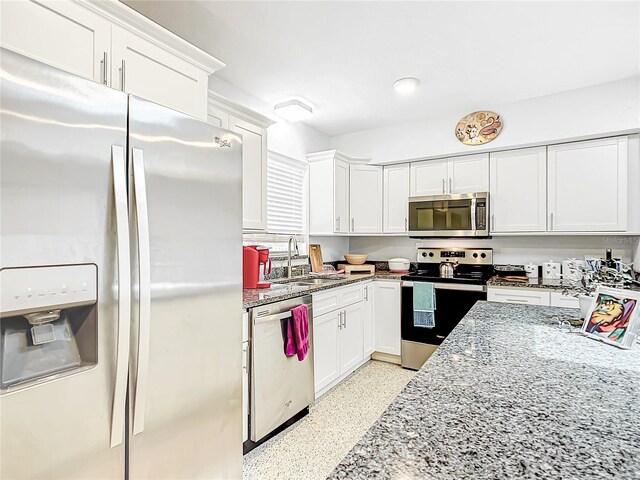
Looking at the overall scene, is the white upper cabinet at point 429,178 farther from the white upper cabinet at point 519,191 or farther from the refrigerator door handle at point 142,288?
the refrigerator door handle at point 142,288

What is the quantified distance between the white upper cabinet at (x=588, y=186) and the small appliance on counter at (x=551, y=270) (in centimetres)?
34

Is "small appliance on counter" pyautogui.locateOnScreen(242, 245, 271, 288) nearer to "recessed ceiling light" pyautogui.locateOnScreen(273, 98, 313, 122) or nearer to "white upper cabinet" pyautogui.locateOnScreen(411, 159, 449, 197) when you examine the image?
"recessed ceiling light" pyautogui.locateOnScreen(273, 98, 313, 122)

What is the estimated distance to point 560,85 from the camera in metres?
3.10

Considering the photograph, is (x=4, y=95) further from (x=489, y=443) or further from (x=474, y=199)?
(x=474, y=199)

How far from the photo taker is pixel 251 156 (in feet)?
8.92

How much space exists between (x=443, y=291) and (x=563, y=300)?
95cm

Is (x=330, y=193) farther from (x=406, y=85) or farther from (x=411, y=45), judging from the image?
(x=411, y=45)

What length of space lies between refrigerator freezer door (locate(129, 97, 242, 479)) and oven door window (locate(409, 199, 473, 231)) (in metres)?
2.59

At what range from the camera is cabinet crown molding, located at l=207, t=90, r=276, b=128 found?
237 cm

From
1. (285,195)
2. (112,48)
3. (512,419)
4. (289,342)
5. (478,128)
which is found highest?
(478,128)

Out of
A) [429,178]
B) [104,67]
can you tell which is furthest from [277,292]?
[429,178]

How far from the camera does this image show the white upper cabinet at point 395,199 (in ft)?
13.2

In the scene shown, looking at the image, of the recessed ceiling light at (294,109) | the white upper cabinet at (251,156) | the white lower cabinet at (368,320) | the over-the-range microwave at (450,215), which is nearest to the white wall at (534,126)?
the over-the-range microwave at (450,215)

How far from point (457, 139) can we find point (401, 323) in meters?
2.02
